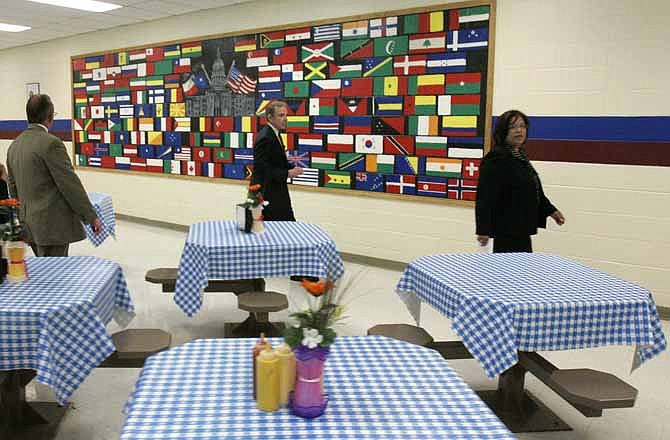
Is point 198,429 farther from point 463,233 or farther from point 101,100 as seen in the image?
point 101,100

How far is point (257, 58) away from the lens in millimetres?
7605

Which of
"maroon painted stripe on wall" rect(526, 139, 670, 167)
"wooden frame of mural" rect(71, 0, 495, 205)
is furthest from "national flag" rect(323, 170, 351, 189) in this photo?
"maroon painted stripe on wall" rect(526, 139, 670, 167)

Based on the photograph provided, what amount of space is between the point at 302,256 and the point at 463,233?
2.64 metres

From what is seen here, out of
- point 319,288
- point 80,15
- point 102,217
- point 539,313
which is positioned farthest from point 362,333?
point 80,15

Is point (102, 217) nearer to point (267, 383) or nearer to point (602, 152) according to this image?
point (602, 152)

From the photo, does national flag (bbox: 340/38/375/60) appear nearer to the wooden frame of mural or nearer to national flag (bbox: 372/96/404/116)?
the wooden frame of mural

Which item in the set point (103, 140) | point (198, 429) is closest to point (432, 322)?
point (198, 429)

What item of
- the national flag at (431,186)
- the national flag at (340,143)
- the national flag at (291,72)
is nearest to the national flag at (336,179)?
the national flag at (340,143)

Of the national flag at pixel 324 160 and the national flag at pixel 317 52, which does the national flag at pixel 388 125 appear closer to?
the national flag at pixel 324 160

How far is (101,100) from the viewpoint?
32.5 feet

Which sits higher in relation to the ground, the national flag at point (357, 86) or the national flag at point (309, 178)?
the national flag at point (357, 86)

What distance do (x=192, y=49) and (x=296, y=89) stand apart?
2.00 metres

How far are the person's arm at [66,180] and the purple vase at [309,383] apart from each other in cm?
273

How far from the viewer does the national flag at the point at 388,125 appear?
6.38m
